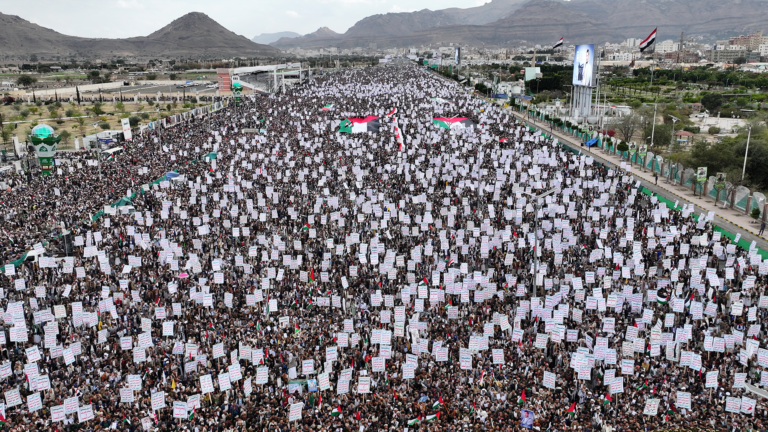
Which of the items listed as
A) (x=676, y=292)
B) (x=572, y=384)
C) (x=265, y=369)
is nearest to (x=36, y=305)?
(x=265, y=369)

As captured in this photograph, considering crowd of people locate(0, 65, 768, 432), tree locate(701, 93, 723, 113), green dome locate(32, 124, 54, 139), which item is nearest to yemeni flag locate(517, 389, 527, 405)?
crowd of people locate(0, 65, 768, 432)

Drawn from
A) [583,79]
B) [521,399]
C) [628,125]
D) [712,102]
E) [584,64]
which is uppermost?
[584,64]

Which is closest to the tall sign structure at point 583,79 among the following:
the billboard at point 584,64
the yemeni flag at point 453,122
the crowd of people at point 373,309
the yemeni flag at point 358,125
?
the billboard at point 584,64

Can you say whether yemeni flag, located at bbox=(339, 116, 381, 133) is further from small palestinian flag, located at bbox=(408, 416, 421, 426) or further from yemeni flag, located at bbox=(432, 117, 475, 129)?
small palestinian flag, located at bbox=(408, 416, 421, 426)

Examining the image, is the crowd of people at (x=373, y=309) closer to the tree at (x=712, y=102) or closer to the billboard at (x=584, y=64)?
the billboard at (x=584, y=64)

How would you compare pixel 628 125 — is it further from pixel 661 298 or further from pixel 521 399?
pixel 521 399

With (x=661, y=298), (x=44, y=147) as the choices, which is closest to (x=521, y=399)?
(x=661, y=298)
